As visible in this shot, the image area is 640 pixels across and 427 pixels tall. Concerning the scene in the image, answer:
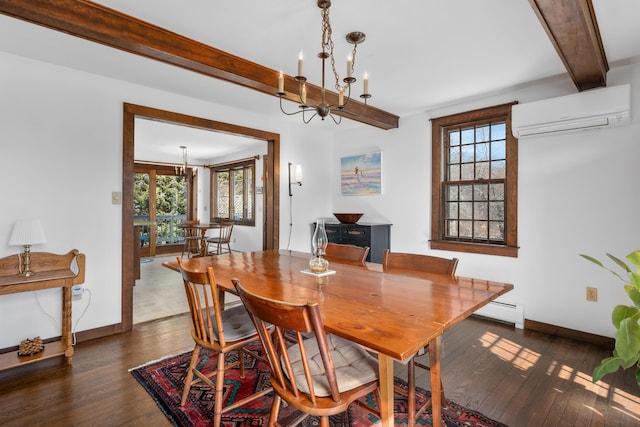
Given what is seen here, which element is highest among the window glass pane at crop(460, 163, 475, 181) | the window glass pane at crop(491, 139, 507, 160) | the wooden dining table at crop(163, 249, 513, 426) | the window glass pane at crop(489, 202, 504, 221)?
the window glass pane at crop(491, 139, 507, 160)

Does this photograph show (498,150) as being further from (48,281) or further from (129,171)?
(48,281)

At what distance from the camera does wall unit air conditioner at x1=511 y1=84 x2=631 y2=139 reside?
2.47m

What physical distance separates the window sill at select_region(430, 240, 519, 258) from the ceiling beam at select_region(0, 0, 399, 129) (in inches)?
89.2

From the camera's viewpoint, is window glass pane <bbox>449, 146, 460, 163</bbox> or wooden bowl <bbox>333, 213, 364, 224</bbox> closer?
window glass pane <bbox>449, 146, 460, 163</bbox>

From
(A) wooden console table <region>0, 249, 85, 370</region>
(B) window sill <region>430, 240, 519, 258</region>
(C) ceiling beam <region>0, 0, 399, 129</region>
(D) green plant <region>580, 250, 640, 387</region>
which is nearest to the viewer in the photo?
(D) green plant <region>580, 250, 640, 387</region>

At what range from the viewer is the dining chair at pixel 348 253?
2.36 meters

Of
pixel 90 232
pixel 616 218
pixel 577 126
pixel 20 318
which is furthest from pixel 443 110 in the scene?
pixel 20 318

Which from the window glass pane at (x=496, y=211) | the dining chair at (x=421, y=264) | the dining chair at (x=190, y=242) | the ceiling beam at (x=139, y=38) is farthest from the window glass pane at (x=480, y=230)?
the dining chair at (x=190, y=242)

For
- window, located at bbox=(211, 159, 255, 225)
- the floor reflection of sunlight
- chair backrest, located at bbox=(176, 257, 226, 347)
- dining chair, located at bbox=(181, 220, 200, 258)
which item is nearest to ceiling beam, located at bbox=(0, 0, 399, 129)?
chair backrest, located at bbox=(176, 257, 226, 347)

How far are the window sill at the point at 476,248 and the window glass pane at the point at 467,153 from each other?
3.02ft

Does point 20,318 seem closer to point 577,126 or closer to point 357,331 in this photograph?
point 357,331

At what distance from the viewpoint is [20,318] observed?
2475mm

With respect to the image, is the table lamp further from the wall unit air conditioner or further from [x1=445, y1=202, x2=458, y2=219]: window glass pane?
the wall unit air conditioner

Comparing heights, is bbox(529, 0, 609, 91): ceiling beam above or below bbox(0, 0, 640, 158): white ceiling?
below
